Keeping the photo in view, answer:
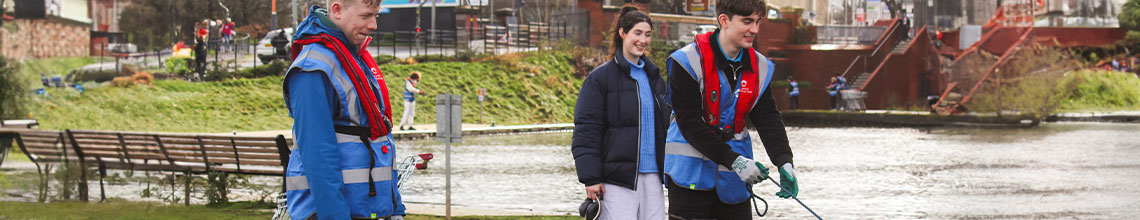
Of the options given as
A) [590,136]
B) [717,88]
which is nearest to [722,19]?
[717,88]

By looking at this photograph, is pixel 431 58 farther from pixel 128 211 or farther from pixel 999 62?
pixel 128 211

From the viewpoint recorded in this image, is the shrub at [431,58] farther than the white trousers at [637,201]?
Yes

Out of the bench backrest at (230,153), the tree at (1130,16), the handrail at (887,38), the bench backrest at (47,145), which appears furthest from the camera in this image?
the tree at (1130,16)

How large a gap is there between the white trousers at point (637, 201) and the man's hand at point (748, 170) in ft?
1.86

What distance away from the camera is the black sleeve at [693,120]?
15.4 ft

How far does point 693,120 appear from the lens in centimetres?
473

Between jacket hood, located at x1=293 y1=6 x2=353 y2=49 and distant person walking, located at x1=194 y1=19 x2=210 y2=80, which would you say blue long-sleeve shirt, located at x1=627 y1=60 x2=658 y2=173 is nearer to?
jacket hood, located at x1=293 y1=6 x2=353 y2=49

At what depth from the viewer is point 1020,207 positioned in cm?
1176

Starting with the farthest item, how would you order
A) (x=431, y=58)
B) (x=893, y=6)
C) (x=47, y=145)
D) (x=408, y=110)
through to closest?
1. (x=893, y=6)
2. (x=431, y=58)
3. (x=408, y=110)
4. (x=47, y=145)

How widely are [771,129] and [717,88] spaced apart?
0.33 meters

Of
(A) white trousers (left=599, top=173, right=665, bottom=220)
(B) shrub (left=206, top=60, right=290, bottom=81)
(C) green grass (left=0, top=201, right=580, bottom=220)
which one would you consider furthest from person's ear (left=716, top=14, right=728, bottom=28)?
(B) shrub (left=206, top=60, right=290, bottom=81)

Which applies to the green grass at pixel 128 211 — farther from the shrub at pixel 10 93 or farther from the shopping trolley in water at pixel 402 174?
the shrub at pixel 10 93

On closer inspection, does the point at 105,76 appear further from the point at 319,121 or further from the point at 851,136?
the point at 319,121

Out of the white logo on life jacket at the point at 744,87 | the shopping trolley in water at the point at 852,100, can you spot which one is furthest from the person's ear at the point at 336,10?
the shopping trolley in water at the point at 852,100
